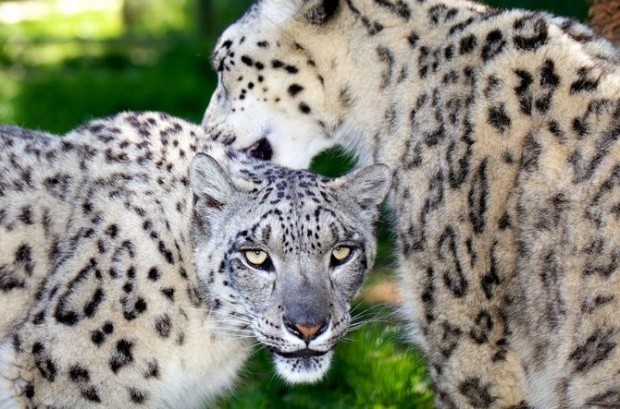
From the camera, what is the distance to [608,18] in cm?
821

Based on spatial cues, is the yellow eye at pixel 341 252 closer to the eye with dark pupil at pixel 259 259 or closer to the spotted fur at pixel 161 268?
the spotted fur at pixel 161 268

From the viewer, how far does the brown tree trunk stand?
322 inches

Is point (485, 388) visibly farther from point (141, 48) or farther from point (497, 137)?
point (141, 48)

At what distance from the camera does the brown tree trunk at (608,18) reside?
26.8 feet

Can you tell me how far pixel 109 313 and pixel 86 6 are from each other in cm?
2042

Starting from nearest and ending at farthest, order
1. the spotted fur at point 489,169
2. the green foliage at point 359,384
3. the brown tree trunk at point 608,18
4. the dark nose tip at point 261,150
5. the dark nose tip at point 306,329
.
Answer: the spotted fur at point 489,169
the dark nose tip at point 306,329
the dark nose tip at point 261,150
the green foliage at point 359,384
the brown tree trunk at point 608,18

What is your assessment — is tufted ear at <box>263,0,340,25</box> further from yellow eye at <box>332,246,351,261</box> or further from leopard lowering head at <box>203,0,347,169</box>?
yellow eye at <box>332,246,351,261</box>

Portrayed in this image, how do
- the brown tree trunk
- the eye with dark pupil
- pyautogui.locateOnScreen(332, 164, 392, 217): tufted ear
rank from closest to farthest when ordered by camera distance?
the eye with dark pupil, pyautogui.locateOnScreen(332, 164, 392, 217): tufted ear, the brown tree trunk

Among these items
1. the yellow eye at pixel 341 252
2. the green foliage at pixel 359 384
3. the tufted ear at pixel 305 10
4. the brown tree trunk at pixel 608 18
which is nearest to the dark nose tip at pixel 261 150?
the tufted ear at pixel 305 10

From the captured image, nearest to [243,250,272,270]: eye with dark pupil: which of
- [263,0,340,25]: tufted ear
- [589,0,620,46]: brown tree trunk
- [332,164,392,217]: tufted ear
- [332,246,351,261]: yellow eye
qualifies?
[332,246,351,261]: yellow eye

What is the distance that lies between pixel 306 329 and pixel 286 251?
1.29 ft

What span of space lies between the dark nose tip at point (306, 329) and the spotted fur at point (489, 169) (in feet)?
1.77

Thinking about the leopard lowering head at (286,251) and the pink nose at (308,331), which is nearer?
the pink nose at (308,331)

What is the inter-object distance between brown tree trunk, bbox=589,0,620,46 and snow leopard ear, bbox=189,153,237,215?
3557 millimetres
